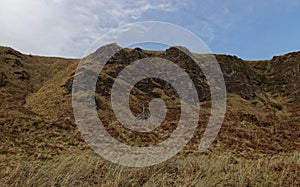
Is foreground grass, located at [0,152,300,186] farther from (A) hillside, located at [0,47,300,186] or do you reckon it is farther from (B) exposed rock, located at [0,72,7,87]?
(B) exposed rock, located at [0,72,7,87]

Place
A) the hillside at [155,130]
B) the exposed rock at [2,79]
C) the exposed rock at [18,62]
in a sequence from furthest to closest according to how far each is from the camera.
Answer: the exposed rock at [18,62] < the exposed rock at [2,79] < the hillside at [155,130]

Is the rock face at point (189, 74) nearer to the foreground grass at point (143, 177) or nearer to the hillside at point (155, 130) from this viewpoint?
the hillside at point (155, 130)

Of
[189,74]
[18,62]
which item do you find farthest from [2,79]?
[189,74]

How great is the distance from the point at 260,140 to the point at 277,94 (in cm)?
5599

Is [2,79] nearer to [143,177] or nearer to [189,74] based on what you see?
[189,74]

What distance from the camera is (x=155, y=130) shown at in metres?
30.7

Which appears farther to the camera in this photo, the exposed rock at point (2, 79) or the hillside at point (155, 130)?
the exposed rock at point (2, 79)

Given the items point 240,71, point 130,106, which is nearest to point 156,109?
point 130,106

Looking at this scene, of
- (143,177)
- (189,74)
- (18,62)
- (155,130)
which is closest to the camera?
(143,177)

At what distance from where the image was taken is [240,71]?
8094 centimetres

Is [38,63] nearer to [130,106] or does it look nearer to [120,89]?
[120,89]

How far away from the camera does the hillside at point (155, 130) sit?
6.45 metres

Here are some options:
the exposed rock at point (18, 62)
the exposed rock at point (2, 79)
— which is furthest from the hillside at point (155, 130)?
the exposed rock at point (2, 79)

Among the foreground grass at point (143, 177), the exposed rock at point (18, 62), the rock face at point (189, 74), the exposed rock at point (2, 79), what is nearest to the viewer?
the foreground grass at point (143, 177)
